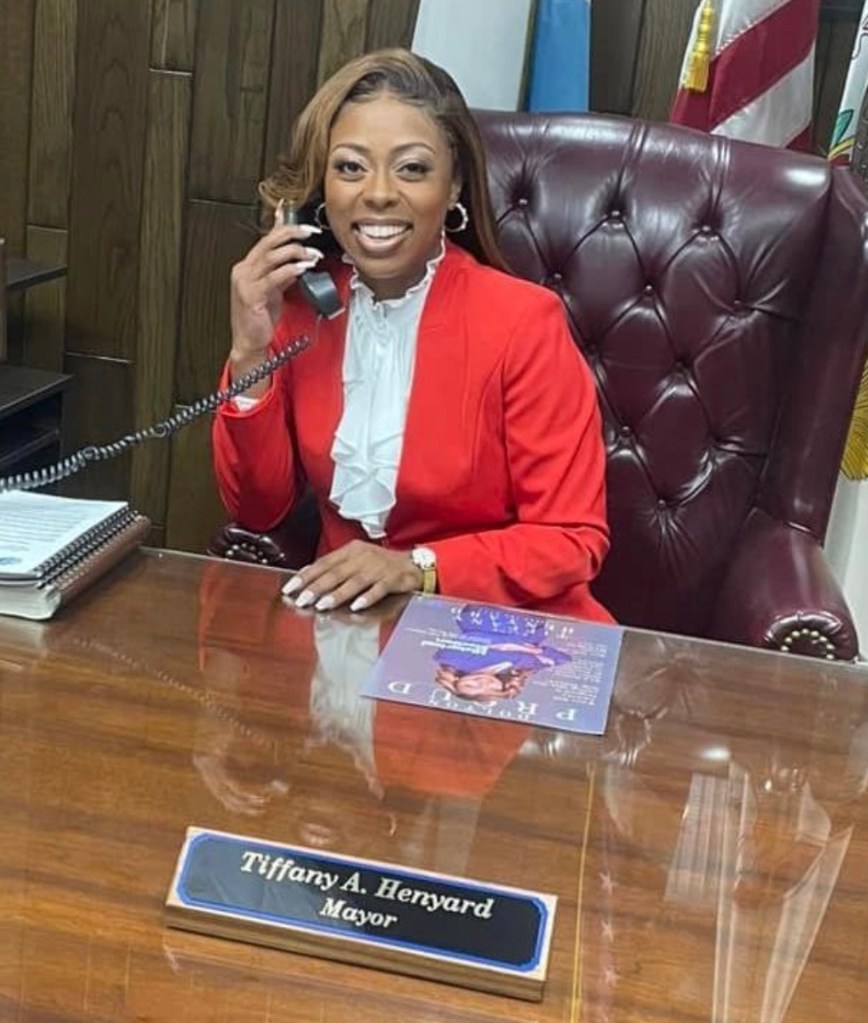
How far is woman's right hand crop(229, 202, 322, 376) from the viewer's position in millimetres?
1708

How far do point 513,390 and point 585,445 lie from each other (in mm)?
110

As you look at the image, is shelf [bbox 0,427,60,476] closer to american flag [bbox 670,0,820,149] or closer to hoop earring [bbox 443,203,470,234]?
hoop earring [bbox 443,203,470,234]

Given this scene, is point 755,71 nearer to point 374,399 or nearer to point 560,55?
point 560,55

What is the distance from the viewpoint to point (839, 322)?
1963 millimetres

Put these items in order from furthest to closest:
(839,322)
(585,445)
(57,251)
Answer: (57,251), (839,322), (585,445)

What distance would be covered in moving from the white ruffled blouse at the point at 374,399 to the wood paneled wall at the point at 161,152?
3.57ft

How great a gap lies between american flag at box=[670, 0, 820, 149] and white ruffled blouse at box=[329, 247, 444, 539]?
894mm

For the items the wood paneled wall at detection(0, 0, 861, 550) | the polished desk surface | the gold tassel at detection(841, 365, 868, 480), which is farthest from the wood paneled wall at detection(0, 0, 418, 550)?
the polished desk surface

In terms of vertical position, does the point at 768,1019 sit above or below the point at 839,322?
below

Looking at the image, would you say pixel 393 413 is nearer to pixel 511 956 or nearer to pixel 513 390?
pixel 513 390

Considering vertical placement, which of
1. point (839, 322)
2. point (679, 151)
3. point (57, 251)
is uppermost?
point (679, 151)

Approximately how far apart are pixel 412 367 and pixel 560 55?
3.23 feet

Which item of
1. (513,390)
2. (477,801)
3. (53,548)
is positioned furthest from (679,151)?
(477,801)

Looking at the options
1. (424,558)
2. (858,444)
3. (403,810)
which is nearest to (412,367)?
(424,558)
